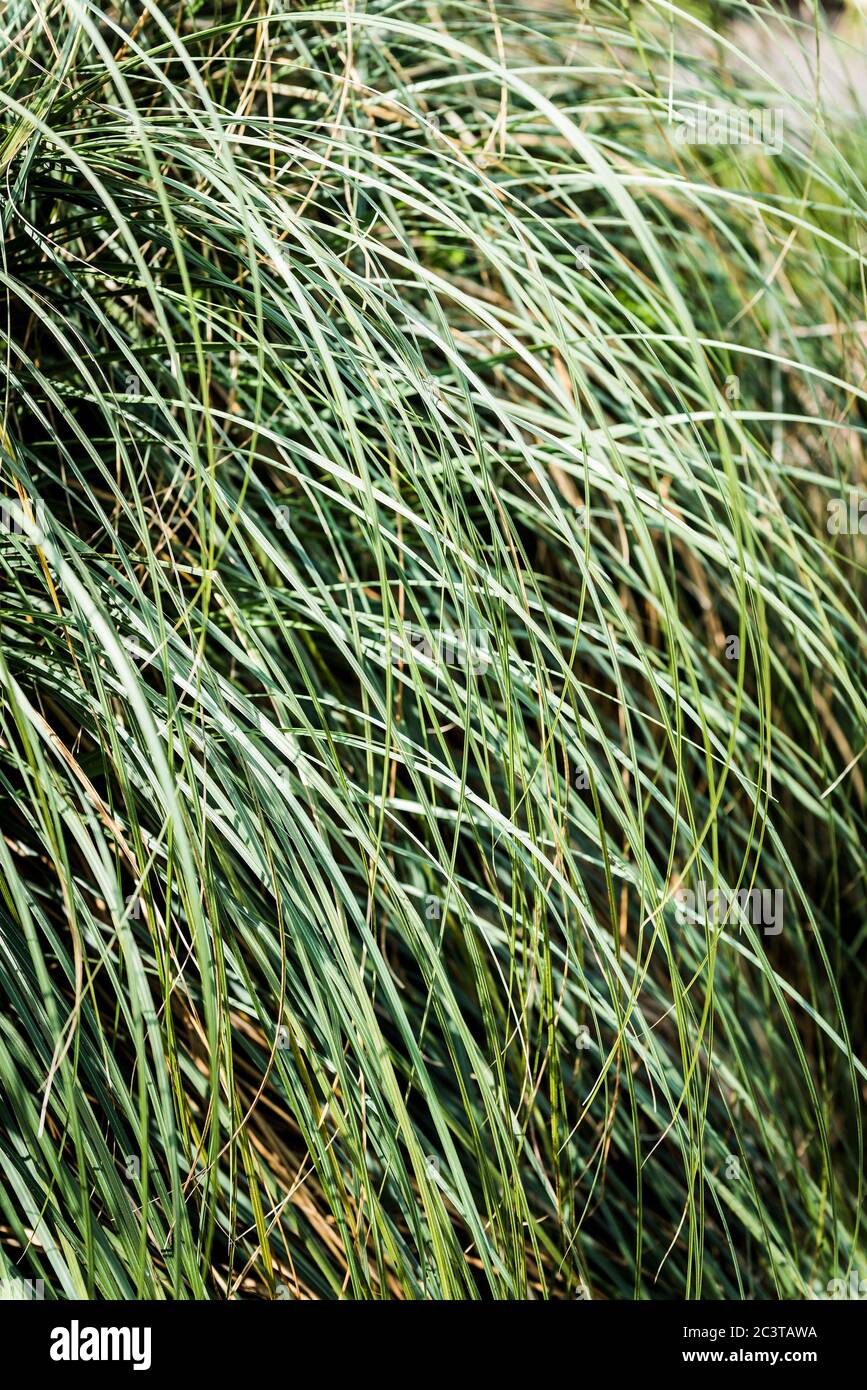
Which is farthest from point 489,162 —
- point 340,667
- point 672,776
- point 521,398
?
point 672,776

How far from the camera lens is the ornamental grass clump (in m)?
0.58

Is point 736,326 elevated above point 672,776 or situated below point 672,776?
above

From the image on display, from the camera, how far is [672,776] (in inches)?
36.5

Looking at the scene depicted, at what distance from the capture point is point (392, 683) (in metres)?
0.67

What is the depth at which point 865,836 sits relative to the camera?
1.04 meters

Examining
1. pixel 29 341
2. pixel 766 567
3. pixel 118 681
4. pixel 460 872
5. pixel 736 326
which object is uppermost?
pixel 736 326

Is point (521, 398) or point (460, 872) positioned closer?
point (460, 872)

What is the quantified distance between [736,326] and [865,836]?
1.79ft

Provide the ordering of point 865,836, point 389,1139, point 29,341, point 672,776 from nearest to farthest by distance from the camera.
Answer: point 389,1139, point 29,341, point 672,776, point 865,836

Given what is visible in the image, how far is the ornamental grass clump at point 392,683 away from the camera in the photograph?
0.58m
